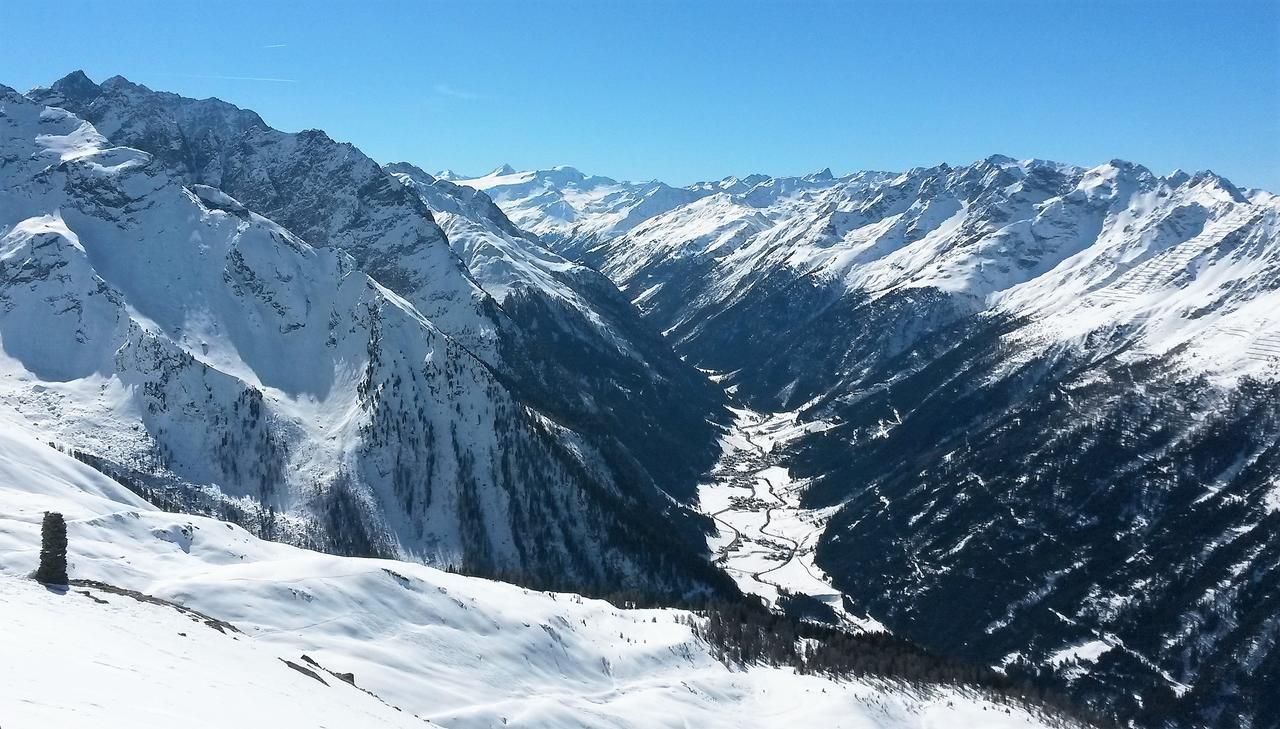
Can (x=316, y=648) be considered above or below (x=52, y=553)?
below

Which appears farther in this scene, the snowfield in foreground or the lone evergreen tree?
the lone evergreen tree

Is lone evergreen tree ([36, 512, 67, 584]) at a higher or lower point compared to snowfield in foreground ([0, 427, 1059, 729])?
higher

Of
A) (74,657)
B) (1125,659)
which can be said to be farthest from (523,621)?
(1125,659)

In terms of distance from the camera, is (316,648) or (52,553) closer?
(52,553)

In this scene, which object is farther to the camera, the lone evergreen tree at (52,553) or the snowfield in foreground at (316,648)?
the lone evergreen tree at (52,553)

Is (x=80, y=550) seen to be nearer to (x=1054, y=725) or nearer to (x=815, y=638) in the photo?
(x=815, y=638)
